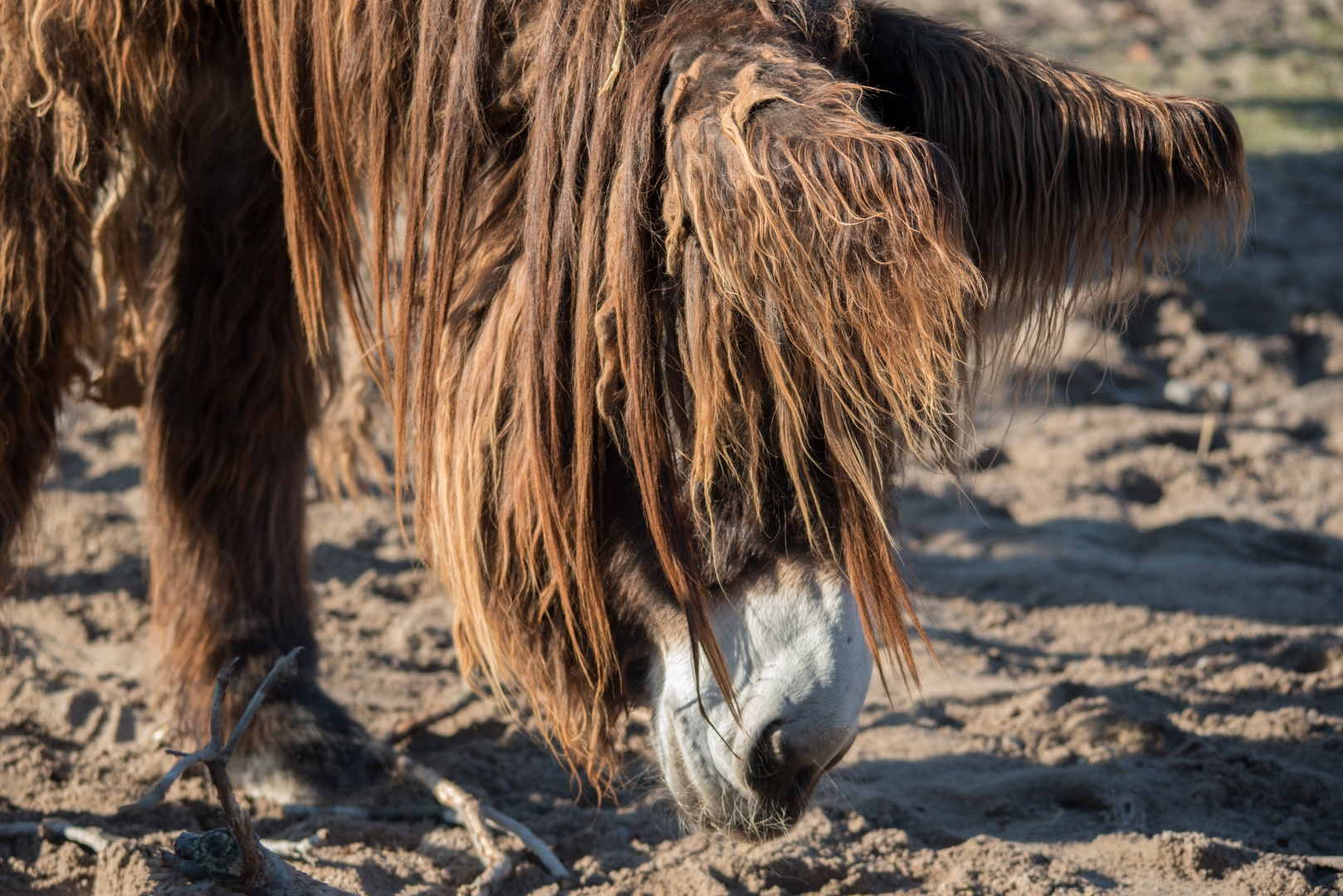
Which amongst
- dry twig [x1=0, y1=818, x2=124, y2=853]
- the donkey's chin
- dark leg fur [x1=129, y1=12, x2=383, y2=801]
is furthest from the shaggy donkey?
dry twig [x1=0, y1=818, x2=124, y2=853]

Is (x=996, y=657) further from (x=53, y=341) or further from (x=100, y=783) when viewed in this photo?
(x=53, y=341)

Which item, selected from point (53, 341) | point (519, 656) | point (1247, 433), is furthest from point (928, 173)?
point (1247, 433)

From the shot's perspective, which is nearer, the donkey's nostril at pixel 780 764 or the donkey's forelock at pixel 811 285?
the donkey's forelock at pixel 811 285

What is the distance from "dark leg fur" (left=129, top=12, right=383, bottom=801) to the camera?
1.88m

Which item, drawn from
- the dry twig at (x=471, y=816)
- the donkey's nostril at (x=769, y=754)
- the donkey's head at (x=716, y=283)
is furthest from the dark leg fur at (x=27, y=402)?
the donkey's nostril at (x=769, y=754)

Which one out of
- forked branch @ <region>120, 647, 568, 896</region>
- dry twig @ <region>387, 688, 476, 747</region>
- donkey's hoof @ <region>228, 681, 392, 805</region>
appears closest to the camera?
forked branch @ <region>120, 647, 568, 896</region>

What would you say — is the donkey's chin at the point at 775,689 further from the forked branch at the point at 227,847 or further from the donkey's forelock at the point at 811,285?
the forked branch at the point at 227,847

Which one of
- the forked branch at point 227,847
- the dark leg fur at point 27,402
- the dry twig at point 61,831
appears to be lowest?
the dry twig at point 61,831

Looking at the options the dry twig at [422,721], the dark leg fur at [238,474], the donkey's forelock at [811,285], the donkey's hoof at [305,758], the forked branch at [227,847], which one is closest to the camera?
the donkey's forelock at [811,285]

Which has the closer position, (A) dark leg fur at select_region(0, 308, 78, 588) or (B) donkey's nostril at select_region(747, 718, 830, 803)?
(B) donkey's nostril at select_region(747, 718, 830, 803)

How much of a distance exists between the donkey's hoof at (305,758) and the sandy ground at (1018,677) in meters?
0.06

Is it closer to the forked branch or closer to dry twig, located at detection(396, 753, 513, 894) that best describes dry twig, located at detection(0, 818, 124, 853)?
the forked branch

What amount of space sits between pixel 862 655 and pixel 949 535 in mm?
1988

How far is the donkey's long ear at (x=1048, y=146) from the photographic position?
125cm
